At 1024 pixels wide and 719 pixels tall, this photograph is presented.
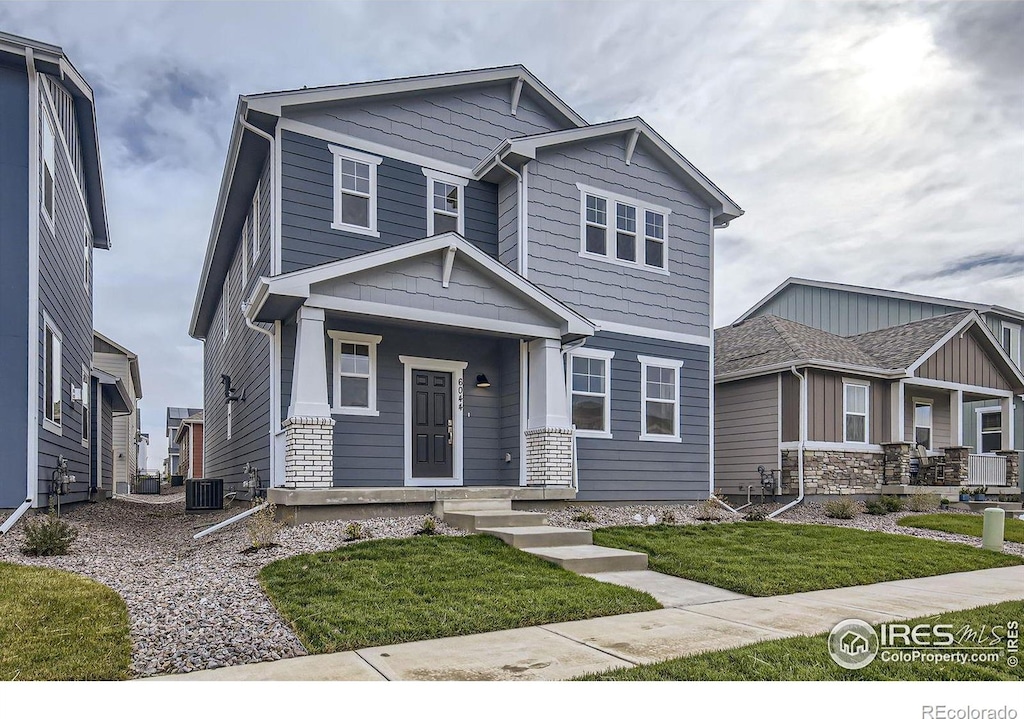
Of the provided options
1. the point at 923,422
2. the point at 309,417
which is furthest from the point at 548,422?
the point at 923,422

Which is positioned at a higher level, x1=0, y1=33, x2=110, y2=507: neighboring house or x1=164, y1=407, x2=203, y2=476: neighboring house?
x1=0, y1=33, x2=110, y2=507: neighboring house

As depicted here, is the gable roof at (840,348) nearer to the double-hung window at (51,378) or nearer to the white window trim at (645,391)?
the white window trim at (645,391)

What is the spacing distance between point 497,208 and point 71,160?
7374 mm

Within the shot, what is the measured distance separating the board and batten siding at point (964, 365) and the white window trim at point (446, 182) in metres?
10.9

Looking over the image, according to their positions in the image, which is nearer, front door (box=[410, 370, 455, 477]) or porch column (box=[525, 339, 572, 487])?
porch column (box=[525, 339, 572, 487])

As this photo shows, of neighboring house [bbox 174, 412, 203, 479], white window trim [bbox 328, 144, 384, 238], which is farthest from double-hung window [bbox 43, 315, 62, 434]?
neighboring house [bbox 174, 412, 203, 479]

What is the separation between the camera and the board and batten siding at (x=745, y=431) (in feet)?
53.0

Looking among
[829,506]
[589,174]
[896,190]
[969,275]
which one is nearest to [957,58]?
[896,190]

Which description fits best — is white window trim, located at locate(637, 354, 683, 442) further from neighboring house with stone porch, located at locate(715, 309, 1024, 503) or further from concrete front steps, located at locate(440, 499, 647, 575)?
concrete front steps, located at locate(440, 499, 647, 575)

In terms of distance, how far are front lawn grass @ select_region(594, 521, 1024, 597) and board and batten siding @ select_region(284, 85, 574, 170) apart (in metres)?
6.68

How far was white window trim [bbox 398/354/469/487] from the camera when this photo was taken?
11492 mm

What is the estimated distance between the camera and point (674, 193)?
14.2 metres

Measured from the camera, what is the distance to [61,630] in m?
4.92
